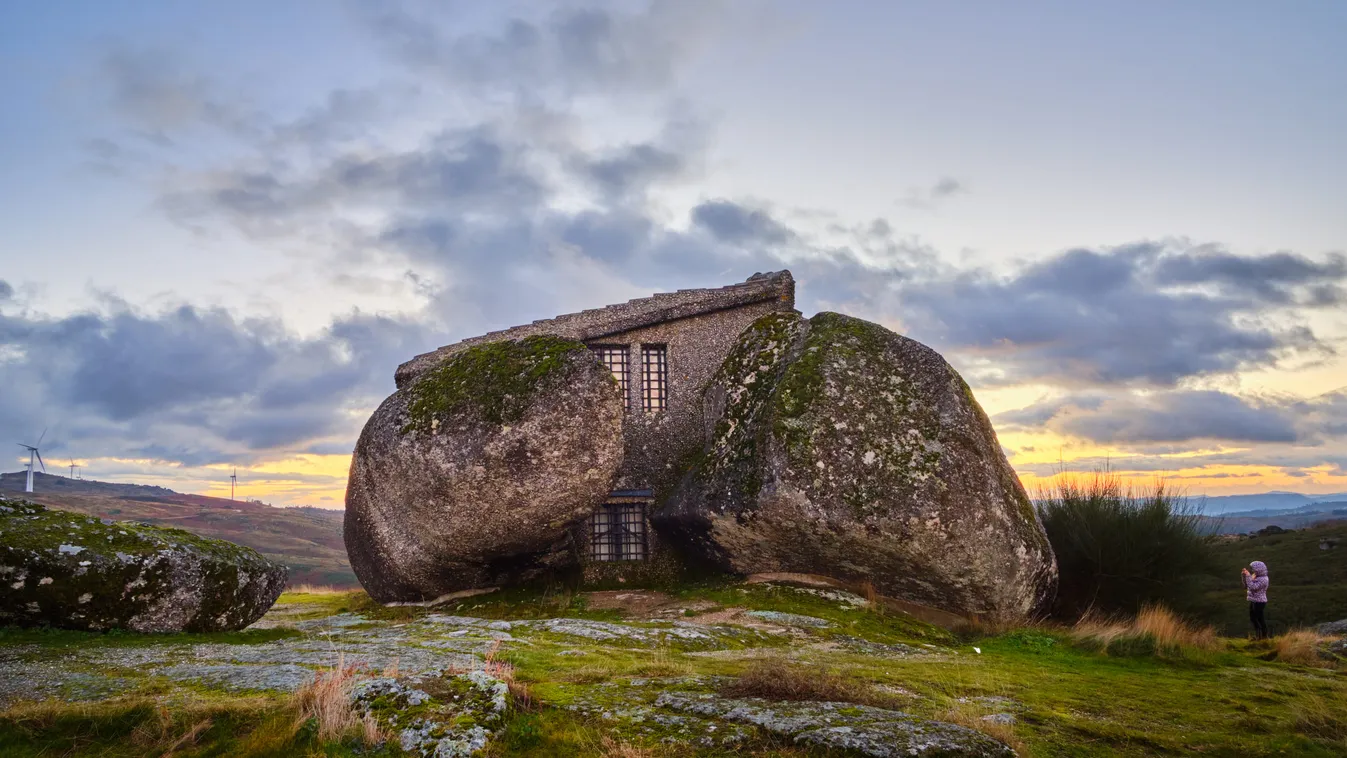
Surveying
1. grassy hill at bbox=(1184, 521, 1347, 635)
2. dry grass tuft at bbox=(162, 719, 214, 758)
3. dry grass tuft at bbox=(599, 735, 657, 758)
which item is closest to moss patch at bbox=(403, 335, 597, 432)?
dry grass tuft at bbox=(162, 719, 214, 758)

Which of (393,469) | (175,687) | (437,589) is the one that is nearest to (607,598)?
(437,589)

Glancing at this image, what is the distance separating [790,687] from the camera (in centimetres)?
812

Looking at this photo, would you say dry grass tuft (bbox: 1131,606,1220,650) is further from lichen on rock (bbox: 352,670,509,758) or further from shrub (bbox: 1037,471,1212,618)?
lichen on rock (bbox: 352,670,509,758)

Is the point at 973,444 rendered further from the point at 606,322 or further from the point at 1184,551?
the point at 606,322

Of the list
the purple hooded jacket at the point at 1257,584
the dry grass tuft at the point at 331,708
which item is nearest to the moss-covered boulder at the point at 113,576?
the dry grass tuft at the point at 331,708

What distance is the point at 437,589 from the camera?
1875cm

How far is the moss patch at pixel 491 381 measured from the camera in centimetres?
1723

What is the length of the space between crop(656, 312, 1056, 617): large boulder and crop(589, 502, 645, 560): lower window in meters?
3.49

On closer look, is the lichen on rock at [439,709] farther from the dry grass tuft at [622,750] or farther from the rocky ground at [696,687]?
the dry grass tuft at [622,750]

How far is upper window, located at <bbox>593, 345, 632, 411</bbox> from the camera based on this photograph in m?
22.6

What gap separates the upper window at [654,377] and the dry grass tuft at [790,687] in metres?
14.1

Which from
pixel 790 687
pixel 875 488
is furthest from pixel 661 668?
pixel 875 488

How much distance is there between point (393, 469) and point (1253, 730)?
14839 millimetres

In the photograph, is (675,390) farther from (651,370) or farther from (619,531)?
(619,531)
